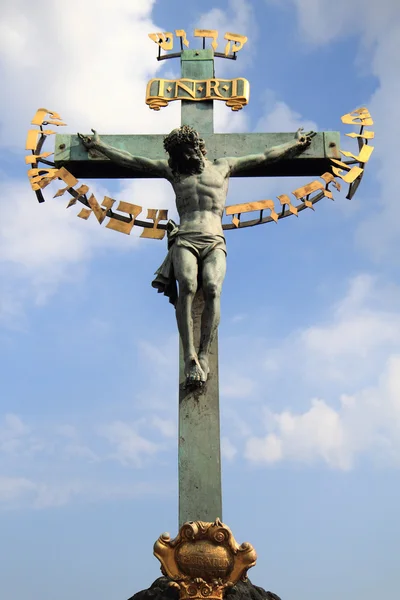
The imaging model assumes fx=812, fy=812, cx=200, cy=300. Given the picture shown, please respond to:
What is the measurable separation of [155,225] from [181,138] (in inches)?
34.3

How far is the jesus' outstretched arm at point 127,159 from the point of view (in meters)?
7.02

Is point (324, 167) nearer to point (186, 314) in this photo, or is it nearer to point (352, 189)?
A: point (352, 189)

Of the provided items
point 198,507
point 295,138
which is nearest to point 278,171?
point 295,138

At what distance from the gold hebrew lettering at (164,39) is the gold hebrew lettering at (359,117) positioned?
5.97 feet

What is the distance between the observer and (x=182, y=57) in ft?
25.1

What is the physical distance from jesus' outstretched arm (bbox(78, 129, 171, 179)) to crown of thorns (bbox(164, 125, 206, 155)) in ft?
0.93

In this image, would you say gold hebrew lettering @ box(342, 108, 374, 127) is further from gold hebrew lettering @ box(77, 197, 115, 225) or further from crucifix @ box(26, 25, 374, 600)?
gold hebrew lettering @ box(77, 197, 115, 225)

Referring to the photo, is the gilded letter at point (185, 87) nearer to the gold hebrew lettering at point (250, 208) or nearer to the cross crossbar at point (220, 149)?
the cross crossbar at point (220, 149)

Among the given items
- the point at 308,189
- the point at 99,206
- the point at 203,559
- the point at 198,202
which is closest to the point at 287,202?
the point at 308,189

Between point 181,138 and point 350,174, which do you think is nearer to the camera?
point 181,138

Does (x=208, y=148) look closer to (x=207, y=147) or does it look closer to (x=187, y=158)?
(x=207, y=147)

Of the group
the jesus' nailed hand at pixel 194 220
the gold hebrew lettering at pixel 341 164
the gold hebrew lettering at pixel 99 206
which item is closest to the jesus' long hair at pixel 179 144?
the jesus' nailed hand at pixel 194 220

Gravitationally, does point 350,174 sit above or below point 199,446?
above

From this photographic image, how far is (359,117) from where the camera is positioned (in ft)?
24.3
